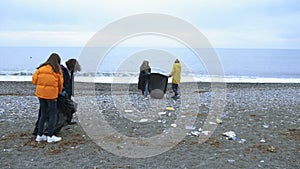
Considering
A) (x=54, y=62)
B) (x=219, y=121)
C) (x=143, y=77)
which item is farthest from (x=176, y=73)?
(x=54, y=62)

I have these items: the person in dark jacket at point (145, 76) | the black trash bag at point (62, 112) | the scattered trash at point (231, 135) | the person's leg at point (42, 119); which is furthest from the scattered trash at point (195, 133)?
the person in dark jacket at point (145, 76)

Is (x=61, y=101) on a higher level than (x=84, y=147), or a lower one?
higher

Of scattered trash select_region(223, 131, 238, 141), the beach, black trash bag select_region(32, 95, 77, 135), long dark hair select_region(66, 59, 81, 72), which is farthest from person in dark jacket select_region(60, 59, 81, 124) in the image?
scattered trash select_region(223, 131, 238, 141)

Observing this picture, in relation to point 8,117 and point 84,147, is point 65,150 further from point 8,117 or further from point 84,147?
point 8,117

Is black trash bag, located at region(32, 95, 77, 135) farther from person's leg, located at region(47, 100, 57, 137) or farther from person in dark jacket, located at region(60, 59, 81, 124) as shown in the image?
person's leg, located at region(47, 100, 57, 137)

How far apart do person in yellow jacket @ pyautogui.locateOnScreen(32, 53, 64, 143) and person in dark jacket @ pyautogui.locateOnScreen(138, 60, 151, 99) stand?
7.14m

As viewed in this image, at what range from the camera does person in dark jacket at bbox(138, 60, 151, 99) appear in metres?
13.1

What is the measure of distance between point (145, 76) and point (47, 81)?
7.62m

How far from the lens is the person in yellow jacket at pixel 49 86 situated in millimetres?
5883

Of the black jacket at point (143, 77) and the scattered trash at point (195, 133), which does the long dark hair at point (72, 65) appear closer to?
the scattered trash at point (195, 133)

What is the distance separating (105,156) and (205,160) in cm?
176

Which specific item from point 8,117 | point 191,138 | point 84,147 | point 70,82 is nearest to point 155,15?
A: point 70,82

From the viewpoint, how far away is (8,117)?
29.2 ft

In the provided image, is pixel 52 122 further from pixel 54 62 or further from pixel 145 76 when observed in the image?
pixel 145 76
